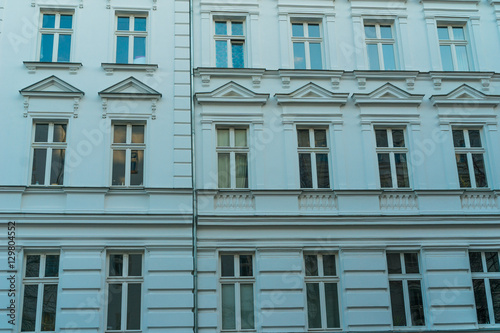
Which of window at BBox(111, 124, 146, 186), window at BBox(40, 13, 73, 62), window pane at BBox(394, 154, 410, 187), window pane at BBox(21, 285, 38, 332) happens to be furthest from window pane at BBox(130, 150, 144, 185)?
window pane at BBox(394, 154, 410, 187)

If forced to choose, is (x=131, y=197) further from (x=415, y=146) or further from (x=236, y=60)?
(x=415, y=146)

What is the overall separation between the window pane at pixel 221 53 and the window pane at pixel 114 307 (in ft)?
21.2

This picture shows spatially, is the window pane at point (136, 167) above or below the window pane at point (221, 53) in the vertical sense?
below

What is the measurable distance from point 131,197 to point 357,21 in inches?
315

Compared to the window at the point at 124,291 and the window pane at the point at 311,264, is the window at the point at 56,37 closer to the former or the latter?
the window at the point at 124,291

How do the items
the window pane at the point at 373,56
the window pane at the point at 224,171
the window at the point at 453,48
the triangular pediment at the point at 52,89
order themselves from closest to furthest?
the triangular pediment at the point at 52,89 → the window pane at the point at 224,171 → the window pane at the point at 373,56 → the window at the point at 453,48

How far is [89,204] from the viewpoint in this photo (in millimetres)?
13344

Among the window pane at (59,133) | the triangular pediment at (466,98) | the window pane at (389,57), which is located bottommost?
the window pane at (59,133)

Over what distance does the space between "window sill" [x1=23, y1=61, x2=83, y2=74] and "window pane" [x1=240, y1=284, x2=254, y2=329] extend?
23.2 feet

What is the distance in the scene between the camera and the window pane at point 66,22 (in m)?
15.1

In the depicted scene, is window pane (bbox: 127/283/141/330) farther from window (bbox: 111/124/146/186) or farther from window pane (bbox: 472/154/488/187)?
window pane (bbox: 472/154/488/187)

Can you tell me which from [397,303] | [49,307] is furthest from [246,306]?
[49,307]

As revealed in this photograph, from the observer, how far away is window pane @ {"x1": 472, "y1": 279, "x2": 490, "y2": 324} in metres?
13.4

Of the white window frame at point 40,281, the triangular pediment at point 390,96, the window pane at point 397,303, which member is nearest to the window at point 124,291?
the white window frame at point 40,281
